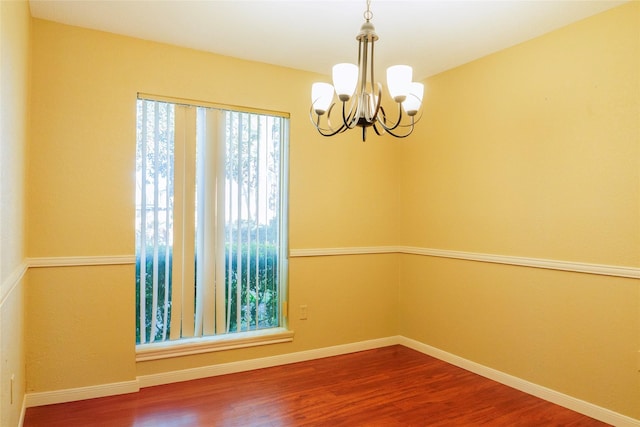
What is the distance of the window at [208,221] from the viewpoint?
3.02m

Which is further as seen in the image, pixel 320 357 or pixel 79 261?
pixel 320 357

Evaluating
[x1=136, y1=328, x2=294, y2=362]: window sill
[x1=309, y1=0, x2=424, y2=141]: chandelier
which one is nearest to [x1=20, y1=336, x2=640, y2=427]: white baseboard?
[x1=136, y1=328, x2=294, y2=362]: window sill

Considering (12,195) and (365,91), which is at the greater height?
(365,91)

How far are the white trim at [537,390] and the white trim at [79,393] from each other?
2.46 m

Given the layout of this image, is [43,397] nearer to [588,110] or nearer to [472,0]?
[472,0]

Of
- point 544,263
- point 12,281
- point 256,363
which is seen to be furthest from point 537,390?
point 12,281

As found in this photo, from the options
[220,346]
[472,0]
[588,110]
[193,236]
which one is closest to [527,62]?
[588,110]

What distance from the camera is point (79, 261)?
9.02 feet

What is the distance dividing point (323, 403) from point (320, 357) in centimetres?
91

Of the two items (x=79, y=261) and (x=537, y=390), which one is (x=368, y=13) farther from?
(x=537, y=390)

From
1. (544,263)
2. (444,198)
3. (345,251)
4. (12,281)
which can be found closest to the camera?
(12,281)

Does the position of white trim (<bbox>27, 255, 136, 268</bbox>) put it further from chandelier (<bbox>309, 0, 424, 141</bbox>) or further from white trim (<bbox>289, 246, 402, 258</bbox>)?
chandelier (<bbox>309, 0, 424, 141</bbox>)

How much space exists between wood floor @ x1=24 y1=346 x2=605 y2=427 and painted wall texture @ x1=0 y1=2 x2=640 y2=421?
205 mm

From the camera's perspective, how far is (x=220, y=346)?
320cm
